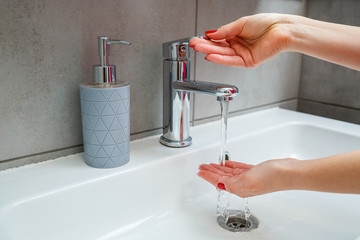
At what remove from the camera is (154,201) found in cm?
63

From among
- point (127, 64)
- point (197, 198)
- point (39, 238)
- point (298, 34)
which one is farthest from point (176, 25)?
point (39, 238)

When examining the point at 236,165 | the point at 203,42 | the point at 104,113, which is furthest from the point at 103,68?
the point at 236,165

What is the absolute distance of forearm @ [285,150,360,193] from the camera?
435 mm

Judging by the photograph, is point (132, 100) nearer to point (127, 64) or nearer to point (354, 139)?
point (127, 64)

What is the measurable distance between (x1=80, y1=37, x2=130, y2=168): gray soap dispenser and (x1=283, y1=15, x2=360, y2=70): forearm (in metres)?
0.29

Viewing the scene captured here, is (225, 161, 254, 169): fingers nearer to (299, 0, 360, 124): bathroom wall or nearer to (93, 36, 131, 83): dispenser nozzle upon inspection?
(93, 36, 131, 83): dispenser nozzle

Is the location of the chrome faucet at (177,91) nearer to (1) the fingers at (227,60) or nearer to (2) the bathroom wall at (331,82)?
(1) the fingers at (227,60)

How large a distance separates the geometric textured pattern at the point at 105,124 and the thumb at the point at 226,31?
0.18 meters

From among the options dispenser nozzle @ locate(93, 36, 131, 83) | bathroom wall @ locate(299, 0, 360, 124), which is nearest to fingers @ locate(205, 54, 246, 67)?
dispenser nozzle @ locate(93, 36, 131, 83)

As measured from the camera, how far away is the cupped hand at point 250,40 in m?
0.59

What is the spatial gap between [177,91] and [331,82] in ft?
1.79

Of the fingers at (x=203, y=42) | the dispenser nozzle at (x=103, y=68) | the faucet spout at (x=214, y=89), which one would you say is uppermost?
the fingers at (x=203, y=42)

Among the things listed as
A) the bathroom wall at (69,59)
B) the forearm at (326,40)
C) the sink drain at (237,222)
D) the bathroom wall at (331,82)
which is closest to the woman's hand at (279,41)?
the forearm at (326,40)

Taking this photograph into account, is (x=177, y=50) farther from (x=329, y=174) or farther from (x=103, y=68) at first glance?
(x=329, y=174)
